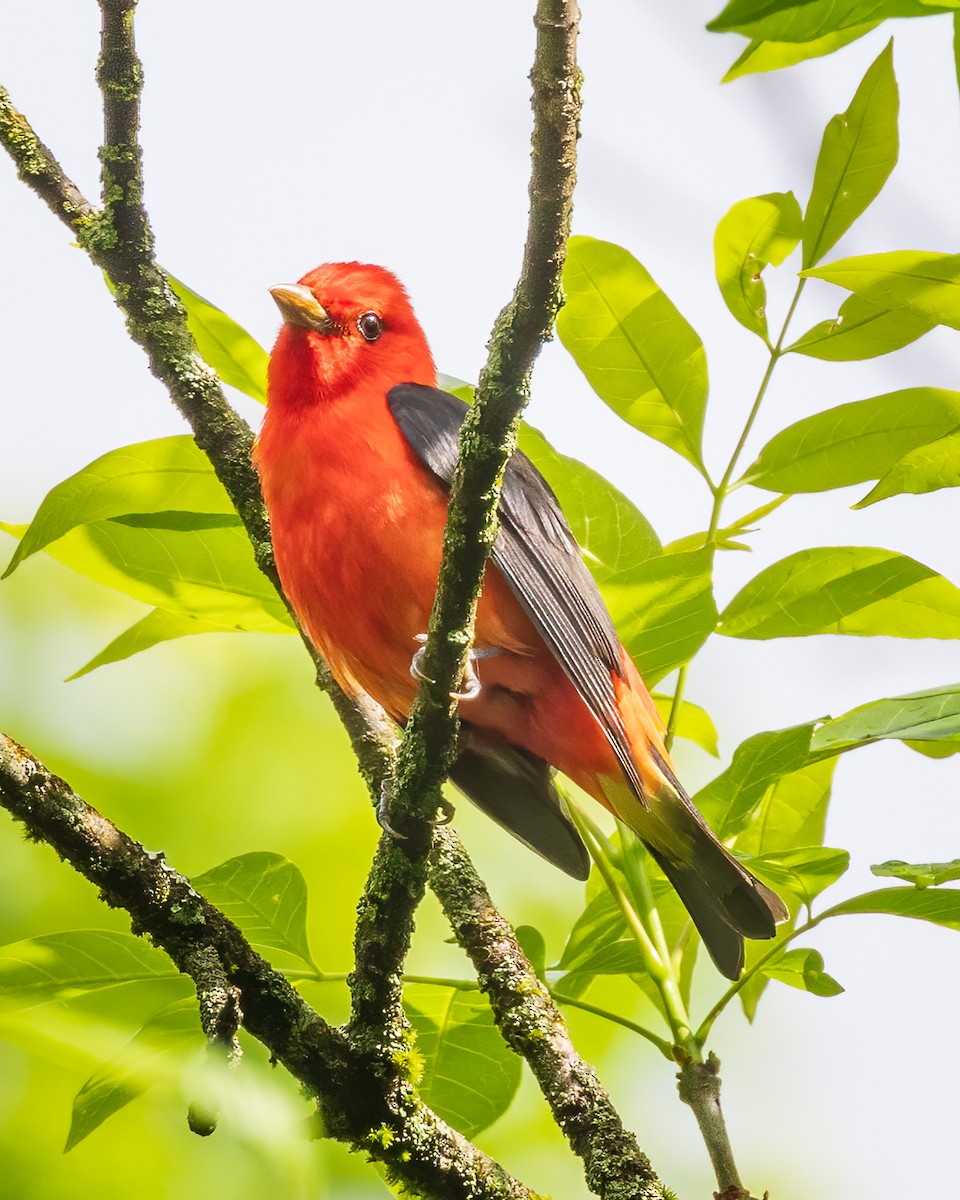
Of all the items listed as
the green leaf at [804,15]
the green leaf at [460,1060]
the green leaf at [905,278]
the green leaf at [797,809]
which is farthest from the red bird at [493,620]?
the green leaf at [804,15]

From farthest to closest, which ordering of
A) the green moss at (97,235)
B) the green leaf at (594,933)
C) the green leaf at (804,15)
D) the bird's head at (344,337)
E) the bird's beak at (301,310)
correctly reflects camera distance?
the bird's beak at (301,310) → the bird's head at (344,337) → the green moss at (97,235) → the green leaf at (594,933) → the green leaf at (804,15)

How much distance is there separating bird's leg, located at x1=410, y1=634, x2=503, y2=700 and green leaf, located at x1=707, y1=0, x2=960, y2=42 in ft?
4.13

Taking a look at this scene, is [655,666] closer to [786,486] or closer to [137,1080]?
[786,486]

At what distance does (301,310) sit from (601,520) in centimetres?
152

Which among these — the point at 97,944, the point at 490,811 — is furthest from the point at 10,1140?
the point at 490,811

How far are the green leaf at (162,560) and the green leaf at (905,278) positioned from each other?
158cm

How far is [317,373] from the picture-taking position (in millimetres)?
3787

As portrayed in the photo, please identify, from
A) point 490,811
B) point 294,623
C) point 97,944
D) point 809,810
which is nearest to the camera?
point 97,944

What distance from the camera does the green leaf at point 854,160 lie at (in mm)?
2707

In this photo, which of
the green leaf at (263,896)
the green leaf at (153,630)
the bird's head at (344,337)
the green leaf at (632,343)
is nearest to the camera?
the green leaf at (263,896)

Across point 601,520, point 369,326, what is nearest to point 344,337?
point 369,326

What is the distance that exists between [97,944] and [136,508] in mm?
989

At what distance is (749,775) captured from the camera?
268cm

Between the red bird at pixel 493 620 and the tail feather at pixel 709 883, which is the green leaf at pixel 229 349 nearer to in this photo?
the red bird at pixel 493 620
